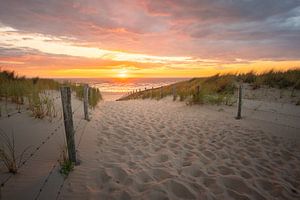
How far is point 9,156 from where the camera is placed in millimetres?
3824

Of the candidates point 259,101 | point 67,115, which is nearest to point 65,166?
point 67,115

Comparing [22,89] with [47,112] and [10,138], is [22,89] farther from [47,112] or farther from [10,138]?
[10,138]

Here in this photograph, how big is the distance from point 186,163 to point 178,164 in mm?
177

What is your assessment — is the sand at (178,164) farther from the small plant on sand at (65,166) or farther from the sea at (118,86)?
the sea at (118,86)

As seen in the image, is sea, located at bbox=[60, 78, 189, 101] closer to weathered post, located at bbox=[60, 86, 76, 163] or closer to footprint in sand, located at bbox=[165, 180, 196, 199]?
weathered post, located at bbox=[60, 86, 76, 163]

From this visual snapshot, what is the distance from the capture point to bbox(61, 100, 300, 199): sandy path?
336cm

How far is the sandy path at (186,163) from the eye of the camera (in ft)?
11.0

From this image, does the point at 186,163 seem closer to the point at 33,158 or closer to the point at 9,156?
the point at 33,158

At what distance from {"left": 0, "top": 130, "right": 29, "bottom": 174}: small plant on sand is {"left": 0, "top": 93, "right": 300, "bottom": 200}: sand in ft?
0.60

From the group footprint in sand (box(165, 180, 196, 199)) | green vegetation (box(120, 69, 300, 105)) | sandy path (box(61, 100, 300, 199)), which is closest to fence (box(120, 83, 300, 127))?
green vegetation (box(120, 69, 300, 105))

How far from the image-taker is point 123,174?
3818 mm

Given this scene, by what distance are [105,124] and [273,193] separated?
5.63 meters

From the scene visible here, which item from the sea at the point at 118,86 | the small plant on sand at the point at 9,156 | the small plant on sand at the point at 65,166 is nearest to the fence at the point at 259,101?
the small plant on sand at the point at 65,166

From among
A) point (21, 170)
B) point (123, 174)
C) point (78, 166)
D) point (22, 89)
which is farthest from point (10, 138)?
point (22, 89)
